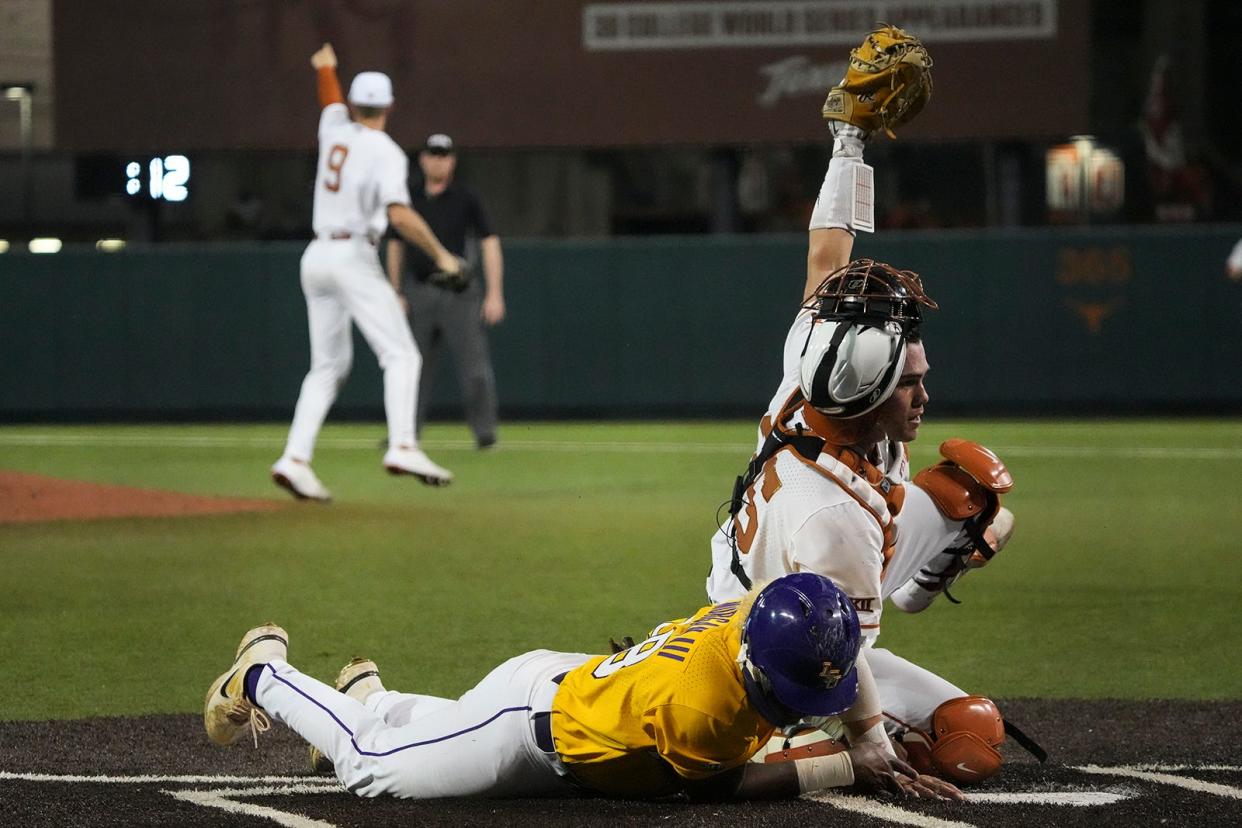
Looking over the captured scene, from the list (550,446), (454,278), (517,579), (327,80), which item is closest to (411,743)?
(517,579)

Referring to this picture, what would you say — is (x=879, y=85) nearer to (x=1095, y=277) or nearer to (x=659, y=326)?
(x=659, y=326)

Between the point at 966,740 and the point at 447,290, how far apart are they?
904 cm

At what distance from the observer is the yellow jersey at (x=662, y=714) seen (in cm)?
376

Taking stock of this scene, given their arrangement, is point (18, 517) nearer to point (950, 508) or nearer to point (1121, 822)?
point (950, 508)

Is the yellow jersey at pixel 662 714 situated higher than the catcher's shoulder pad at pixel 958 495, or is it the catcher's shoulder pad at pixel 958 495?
the catcher's shoulder pad at pixel 958 495

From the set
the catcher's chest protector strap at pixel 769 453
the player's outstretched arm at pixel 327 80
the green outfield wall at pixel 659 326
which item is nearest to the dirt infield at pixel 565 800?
the catcher's chest protector strap at pixel 769 453

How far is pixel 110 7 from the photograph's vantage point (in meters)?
16.8

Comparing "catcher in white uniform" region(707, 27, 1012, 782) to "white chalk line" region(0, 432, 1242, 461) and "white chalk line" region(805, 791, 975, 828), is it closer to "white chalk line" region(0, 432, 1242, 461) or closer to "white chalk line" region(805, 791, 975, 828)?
"white chalk line" region(805, 791, 975, 828)

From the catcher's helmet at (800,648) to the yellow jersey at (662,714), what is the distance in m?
0.07

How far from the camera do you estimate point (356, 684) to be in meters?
4.70

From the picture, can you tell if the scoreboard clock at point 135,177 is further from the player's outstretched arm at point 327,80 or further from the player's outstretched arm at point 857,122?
the player's outstretched arm at point 857,122

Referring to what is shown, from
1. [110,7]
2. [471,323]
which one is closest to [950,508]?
[471,323]

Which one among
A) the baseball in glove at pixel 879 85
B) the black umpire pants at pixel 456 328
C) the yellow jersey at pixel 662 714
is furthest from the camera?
the black umpire pants at pixel 456 328

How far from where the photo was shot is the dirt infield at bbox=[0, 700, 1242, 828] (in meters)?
3.91
